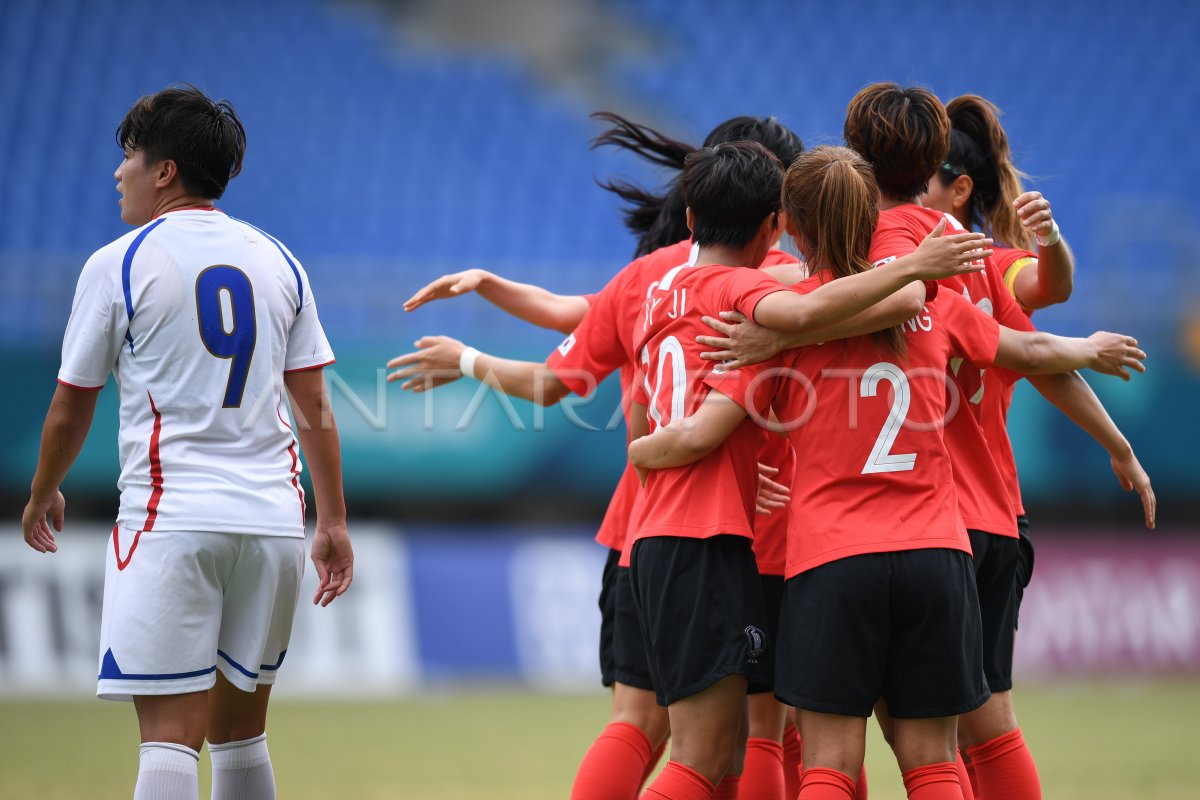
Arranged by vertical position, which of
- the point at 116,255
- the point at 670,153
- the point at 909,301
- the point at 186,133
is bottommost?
the point at 909,301

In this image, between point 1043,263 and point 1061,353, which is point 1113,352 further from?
point 1043,263

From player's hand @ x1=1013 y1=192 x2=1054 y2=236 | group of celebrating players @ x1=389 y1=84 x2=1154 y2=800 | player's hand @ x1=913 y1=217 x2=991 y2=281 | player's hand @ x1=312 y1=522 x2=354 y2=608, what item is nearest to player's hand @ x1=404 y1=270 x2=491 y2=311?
group of celebrating players @ x1=389 y1=84 x2=1154 y2=800

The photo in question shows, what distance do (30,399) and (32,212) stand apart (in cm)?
414

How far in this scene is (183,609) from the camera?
3578 millimetres

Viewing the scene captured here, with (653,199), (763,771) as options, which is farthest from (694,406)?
(653,199)

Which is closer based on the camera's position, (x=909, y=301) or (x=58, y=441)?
(x=909, y=301)

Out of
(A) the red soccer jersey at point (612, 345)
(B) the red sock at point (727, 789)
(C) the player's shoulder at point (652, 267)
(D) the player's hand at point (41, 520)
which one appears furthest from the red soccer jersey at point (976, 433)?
(D) the player's hand at point (41, 520)

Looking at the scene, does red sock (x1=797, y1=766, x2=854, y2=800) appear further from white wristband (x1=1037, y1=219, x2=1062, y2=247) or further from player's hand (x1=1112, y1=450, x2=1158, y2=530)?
white wristband (x1=1037, y1=219, x2=1062, y2=247)

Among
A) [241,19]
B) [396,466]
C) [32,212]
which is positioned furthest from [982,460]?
[241,19]

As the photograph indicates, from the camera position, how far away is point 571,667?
11.4m

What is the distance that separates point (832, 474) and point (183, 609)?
67.0 inches

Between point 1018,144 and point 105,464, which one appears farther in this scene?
point 1018,144

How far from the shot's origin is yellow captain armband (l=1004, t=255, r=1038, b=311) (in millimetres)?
4316

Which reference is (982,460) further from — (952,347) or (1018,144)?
(1018,144)
